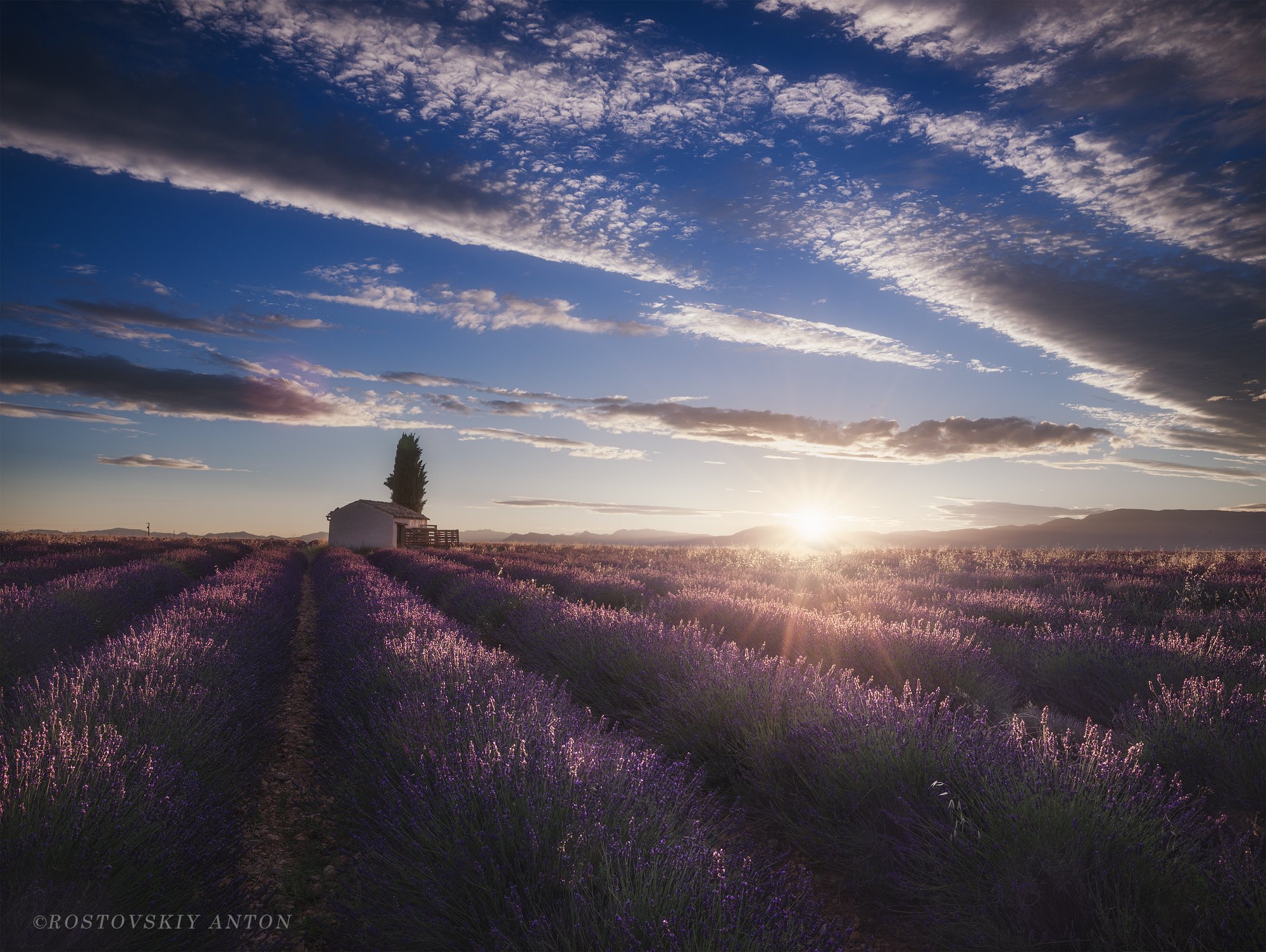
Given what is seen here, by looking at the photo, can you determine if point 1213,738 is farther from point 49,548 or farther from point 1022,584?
point 49,548

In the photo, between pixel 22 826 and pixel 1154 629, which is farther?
pixel 1154 629

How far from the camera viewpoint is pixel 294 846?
3115 millimetres

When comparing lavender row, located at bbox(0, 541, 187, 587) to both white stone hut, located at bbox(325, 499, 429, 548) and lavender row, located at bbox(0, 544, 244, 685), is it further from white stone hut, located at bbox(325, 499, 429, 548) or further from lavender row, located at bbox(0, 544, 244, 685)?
white stone hut, located at bbox(325, 499, 429, 548)

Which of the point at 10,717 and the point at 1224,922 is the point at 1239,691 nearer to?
the point at 1224,922

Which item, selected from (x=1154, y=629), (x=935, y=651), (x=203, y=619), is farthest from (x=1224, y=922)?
(x=203, y=619)

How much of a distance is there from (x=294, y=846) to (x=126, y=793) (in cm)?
102

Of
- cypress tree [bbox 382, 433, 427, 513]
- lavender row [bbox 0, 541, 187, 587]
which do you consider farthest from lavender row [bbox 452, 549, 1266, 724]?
cypress tree [bbox 382, 433, 427, 513]

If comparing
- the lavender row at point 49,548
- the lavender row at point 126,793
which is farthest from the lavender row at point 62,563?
the lavender row at point 126,793

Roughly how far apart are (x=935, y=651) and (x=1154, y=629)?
3.86 meters

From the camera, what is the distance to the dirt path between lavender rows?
245 centimetres

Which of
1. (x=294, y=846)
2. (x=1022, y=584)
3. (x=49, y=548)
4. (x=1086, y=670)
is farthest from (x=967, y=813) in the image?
(x=49, y=548)

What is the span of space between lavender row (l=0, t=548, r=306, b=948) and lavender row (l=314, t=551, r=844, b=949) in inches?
22.1

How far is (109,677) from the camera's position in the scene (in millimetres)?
3682

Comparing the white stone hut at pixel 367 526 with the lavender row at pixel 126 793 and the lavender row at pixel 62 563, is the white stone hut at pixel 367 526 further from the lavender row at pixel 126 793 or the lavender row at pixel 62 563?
the lavender row at pixel 126 793
